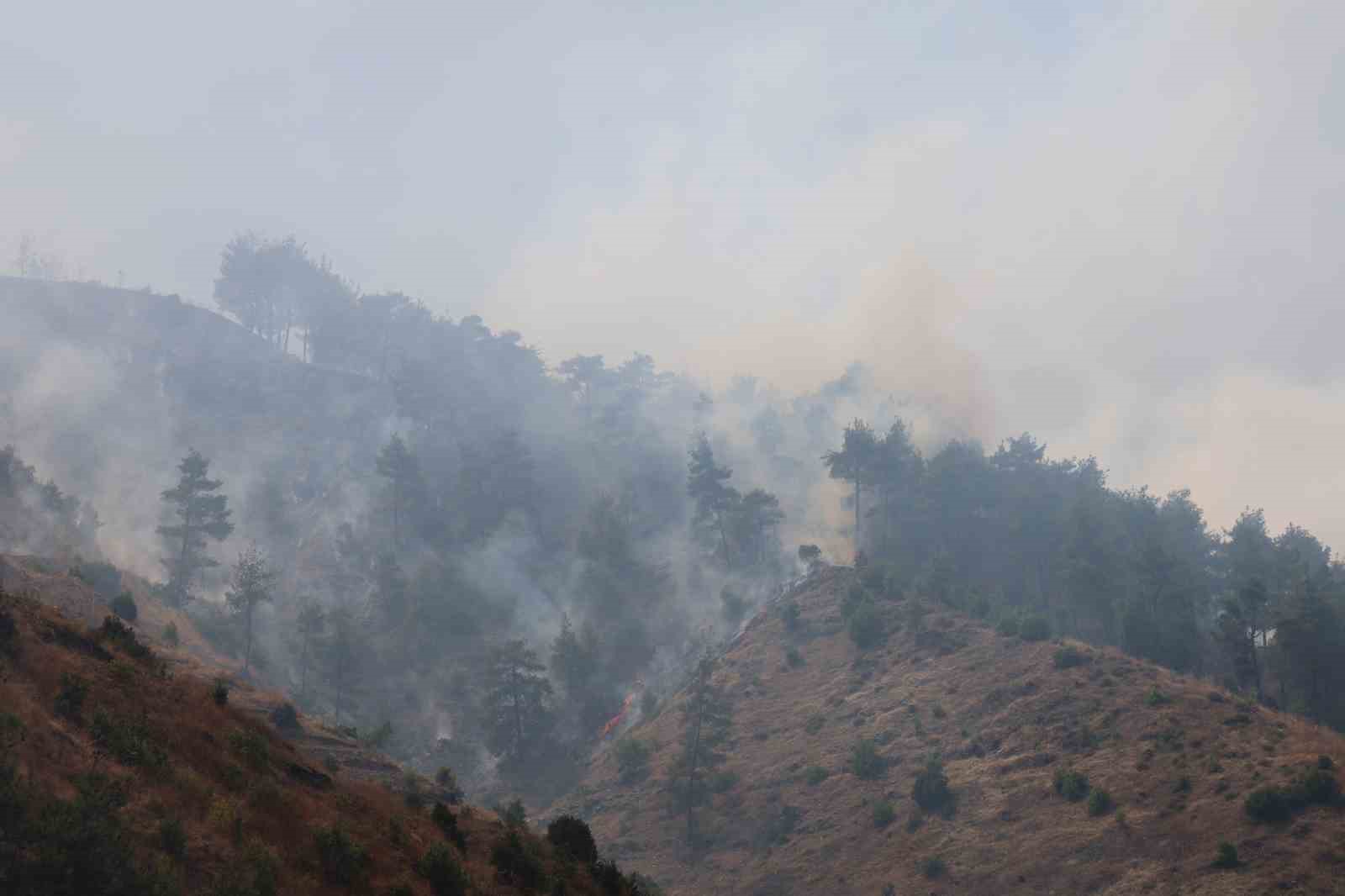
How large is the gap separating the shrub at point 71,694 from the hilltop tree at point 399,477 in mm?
80595

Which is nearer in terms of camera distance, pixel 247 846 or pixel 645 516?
pixel 247 846

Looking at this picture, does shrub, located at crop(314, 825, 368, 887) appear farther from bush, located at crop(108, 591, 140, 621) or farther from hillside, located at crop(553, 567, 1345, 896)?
bush, located at crop(108, 591, 140, 621)

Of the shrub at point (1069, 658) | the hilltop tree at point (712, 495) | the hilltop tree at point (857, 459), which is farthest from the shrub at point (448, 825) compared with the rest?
the hilltop tree at point (857, 459)

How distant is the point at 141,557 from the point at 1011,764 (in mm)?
77782

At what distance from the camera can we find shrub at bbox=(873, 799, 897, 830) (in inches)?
2060

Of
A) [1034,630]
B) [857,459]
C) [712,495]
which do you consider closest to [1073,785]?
[1034,630]

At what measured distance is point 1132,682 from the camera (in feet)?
183

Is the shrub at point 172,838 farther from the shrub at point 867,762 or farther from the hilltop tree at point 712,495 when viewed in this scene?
the hilltop tree at point 712,495

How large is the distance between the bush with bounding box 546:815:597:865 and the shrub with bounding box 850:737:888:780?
2681cm

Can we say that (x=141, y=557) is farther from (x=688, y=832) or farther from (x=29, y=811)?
(x=29, y=811)

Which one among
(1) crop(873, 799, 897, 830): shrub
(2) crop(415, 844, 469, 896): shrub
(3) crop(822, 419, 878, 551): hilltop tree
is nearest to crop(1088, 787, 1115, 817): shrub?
(1) crop(873, 799, 897, 830): shrub

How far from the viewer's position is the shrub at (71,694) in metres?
18.6

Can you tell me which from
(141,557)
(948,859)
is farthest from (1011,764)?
(141,557)

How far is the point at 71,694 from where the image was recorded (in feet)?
62.6
